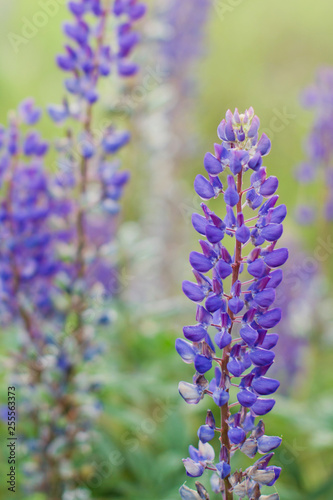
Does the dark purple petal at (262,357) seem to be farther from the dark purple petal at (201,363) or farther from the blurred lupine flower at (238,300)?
the dark purple petal at (201,363)

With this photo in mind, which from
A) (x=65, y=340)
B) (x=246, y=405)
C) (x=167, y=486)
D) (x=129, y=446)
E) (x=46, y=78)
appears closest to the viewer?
(x=246, y=405)

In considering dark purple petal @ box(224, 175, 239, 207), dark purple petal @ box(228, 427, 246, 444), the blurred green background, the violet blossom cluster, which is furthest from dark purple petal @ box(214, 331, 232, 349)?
the blurred green background

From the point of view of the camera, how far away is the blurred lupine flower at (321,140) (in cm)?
372

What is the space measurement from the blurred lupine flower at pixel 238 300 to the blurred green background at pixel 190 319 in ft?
4.21

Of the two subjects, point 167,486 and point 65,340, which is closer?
point 65,340

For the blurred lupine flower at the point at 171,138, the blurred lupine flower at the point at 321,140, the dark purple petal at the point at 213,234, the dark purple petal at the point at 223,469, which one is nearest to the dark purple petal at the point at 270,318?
the dark purple petal at the point at 213,234

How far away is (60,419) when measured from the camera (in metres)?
2.60

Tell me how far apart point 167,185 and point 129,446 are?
103 inches

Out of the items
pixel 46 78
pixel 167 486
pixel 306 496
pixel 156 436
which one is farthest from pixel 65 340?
pixel 46 78

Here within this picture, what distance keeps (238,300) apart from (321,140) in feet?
8.26

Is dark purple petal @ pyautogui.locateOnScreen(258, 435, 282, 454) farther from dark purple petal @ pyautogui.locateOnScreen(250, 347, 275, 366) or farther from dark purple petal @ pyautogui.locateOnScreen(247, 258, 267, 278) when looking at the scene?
dark purple petal @ pyautogui.locateOnScreen(247, 258, 267, 278)

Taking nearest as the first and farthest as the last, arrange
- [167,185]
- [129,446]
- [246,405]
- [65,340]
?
[246,405]
[65,340]
[129,446]
[167,185]

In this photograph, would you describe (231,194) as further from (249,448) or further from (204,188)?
(249,448)

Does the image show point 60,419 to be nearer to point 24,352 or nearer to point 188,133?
point 24,352
